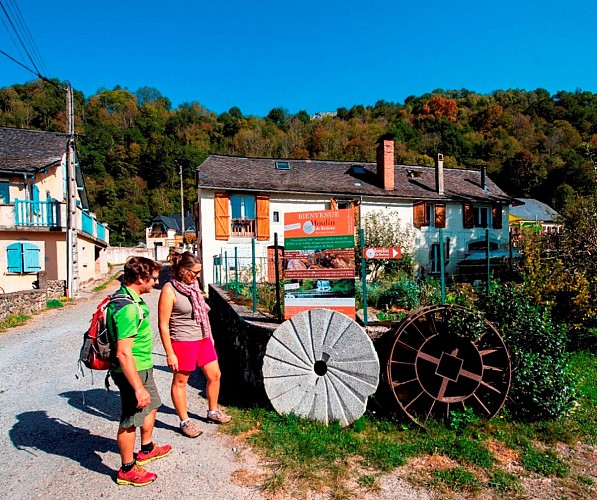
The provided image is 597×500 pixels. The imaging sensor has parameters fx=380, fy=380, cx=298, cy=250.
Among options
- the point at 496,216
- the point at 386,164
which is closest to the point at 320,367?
the point at 386,164

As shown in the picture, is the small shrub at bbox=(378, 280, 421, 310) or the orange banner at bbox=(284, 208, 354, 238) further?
the small shrub at bbox=(378, 280, 421, 310)

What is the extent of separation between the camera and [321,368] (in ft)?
13.3

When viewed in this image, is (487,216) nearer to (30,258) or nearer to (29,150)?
(30,258)

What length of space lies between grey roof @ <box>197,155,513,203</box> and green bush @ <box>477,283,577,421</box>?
567 inches

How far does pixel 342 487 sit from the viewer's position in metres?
2.89

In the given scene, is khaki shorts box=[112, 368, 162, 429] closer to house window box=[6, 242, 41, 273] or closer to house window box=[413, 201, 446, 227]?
house window box=[6, 242, 41, 273]

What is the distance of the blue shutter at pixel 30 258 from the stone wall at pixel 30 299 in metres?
1.73

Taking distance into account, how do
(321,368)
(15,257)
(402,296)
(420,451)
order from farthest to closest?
1. (15,257)
2. (402,296)
3. (321,368)
4. (420,451)

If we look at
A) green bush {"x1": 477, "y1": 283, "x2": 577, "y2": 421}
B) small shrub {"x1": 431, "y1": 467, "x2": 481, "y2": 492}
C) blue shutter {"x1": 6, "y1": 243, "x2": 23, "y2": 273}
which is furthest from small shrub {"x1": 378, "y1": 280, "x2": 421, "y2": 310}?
blue shutter {"x1": 6, "y1": 243, "x2": 23, "y2": 273}

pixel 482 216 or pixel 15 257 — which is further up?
pixel 482 216

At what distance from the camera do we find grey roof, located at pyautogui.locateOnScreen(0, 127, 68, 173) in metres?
15.1

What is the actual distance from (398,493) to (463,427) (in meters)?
1.32

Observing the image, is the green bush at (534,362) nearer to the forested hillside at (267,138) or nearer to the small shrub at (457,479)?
the small shrub at (457,479)

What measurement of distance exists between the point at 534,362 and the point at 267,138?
62903mm
